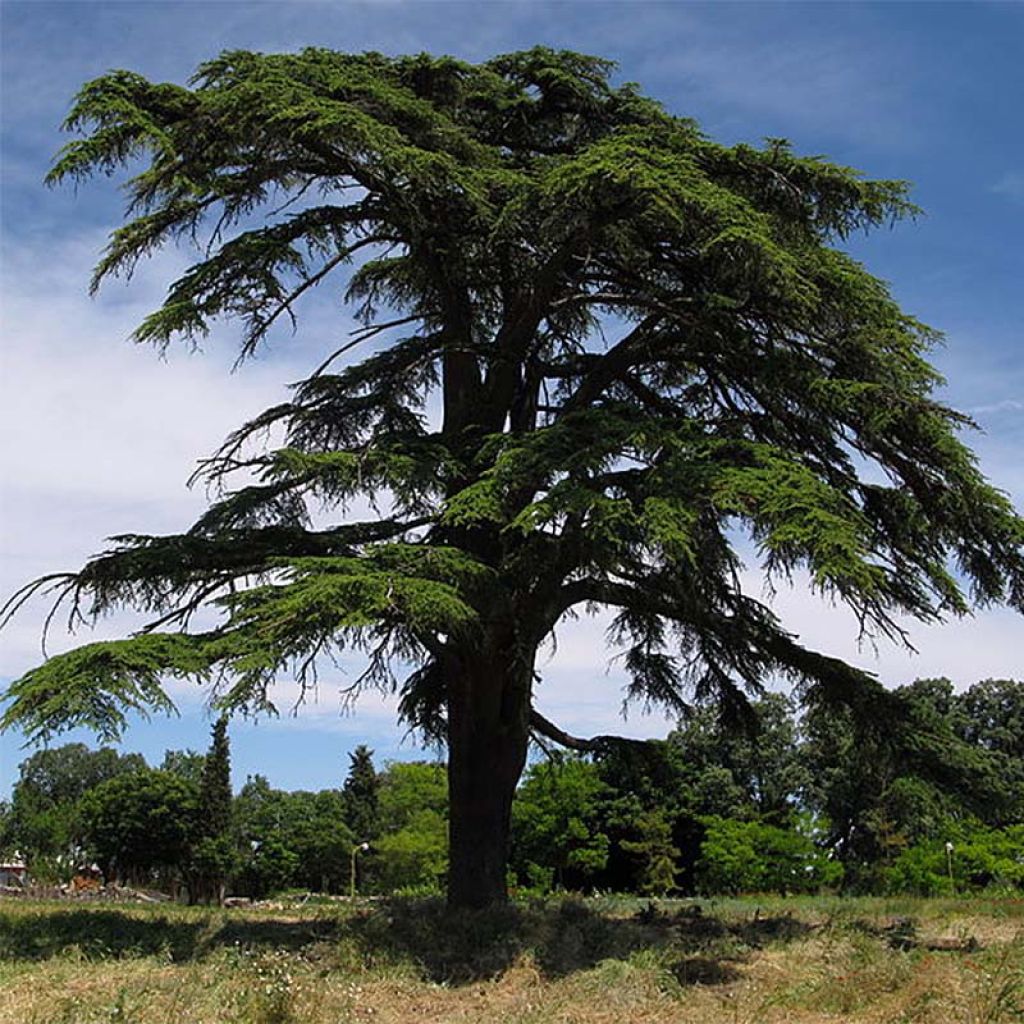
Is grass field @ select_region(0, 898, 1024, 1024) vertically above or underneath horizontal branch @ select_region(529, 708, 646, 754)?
underneath

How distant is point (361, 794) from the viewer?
193 feet

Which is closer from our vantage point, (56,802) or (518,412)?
(518,412)

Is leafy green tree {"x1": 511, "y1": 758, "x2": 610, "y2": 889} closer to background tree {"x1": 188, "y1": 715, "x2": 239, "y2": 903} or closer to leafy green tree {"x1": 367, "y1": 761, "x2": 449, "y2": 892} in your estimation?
leafy green tree {"x1": 367, "y1": 761, "x2": 449, "y2": 892}

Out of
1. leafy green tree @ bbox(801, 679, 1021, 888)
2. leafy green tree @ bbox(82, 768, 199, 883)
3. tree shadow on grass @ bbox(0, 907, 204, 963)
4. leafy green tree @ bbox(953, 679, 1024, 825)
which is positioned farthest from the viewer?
leafy green tree @ bbox(82, 768, 199, 883)

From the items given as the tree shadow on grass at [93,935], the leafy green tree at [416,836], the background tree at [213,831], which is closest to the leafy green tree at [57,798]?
the background tree at [213,831]

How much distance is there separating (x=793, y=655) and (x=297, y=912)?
975 cm

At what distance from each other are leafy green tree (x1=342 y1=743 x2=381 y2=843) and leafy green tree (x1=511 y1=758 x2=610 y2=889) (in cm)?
1738

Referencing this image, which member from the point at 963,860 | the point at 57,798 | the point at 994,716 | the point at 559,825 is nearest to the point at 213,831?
the point at 559,825

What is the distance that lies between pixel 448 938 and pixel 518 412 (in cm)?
700

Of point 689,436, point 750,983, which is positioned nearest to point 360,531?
point 689,436

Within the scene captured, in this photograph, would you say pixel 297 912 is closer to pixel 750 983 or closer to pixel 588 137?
pixel 750 983

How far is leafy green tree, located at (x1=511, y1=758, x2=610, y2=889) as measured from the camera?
3550cm

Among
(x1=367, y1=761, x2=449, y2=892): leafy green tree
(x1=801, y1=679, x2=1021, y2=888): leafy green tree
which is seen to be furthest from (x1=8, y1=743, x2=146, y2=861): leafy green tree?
(x1=801, y1=679, x2=1021, y2=888): leafy green tree

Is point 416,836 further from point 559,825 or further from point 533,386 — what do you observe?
point 533,386
